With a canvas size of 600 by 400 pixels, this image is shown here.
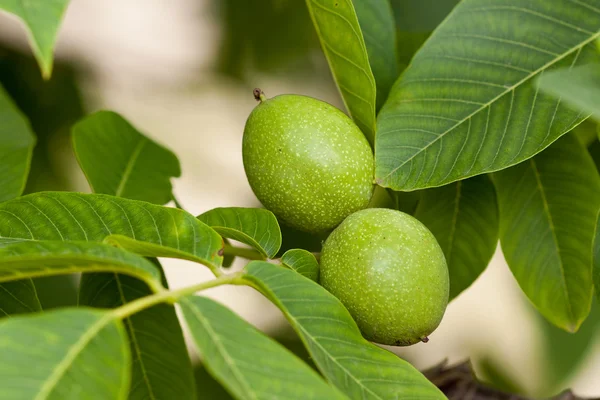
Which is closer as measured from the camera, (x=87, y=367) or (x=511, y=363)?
(x=87, y=367)

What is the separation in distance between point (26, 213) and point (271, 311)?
2.67 ft

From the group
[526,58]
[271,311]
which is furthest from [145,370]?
[271,311]

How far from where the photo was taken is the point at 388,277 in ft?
1.92

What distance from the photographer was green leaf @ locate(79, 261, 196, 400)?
592 millimetres

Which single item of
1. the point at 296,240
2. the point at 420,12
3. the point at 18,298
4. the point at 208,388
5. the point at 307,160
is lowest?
the point at 208,388

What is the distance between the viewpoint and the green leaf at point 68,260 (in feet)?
1.44

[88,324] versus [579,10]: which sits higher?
[579,10]

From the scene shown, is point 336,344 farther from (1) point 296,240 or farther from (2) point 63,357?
(1) point 296,240

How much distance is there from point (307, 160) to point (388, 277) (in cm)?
13

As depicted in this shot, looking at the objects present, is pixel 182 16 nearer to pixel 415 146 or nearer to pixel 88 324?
pixel 415 146

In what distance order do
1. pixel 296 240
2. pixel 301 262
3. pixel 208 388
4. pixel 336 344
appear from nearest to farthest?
pixel 336 344
pixel 301 262
pixel 296 240
pixel 208 388

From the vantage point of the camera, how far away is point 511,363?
1293mm

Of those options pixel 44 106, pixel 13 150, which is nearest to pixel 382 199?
pixel 13 150

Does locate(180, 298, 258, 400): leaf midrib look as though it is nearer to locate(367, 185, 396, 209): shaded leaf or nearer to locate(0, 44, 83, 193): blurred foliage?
locate(367, 185, 396, 209): shaded leaf
